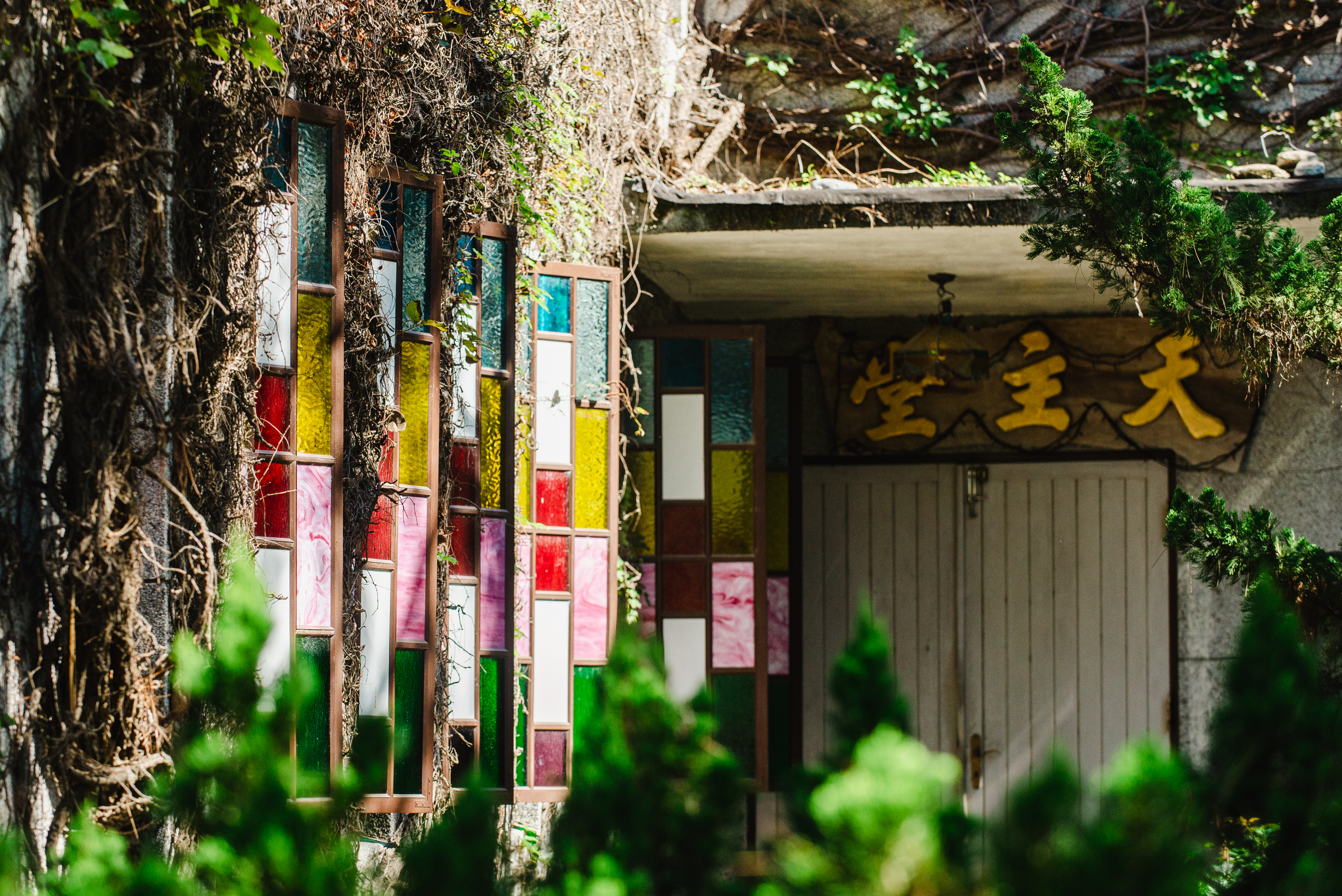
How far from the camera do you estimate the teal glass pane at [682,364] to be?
493 cm

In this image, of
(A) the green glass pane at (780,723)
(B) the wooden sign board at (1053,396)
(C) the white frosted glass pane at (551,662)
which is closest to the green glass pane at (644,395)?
(C) the white frosted glass pane at (551,662)

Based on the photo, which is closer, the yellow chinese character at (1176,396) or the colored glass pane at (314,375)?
the colored glass pane at (314,375)

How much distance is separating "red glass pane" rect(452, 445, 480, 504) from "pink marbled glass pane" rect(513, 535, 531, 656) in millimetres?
615

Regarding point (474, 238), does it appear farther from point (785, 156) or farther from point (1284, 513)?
point (1284, 513)

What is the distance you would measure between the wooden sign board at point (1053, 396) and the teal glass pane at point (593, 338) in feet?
6.25

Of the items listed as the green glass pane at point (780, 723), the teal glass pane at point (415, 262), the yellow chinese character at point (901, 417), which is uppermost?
the teal glass pane at point (415, 262)

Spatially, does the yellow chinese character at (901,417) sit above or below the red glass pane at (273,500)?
above

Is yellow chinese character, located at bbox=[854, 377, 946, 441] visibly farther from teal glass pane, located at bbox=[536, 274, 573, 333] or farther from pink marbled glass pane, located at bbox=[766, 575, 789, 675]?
teal glass pane, located at bbox=[536, 274, 573, 333]

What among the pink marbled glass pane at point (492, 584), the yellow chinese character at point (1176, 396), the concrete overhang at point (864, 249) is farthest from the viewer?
the yellow chinese character at point (1176, 396)

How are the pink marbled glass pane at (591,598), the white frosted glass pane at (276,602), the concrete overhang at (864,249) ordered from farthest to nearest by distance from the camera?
the concrete overhang at (864,249)
the pink marbled glass pane at (591,598)
the white frosted glass pane at (276,602)

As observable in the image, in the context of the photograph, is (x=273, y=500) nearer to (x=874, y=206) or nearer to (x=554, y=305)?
(x=554, y=305)

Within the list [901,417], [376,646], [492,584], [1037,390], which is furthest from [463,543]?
[1037,390]

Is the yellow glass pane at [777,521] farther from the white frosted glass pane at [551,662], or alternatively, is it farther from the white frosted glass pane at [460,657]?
the white frosted glass pane at [460,657]

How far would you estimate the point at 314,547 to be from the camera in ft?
8.79
